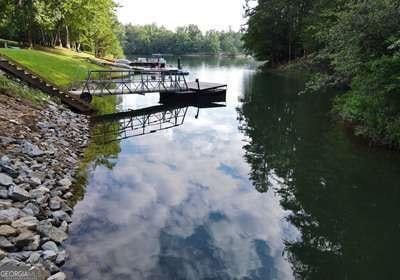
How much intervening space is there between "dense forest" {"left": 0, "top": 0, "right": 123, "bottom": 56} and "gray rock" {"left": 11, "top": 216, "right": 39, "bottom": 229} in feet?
143

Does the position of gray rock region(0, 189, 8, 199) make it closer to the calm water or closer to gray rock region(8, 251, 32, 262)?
the calm water

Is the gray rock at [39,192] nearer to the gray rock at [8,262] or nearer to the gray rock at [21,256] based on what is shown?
the gray rock at [21,256]

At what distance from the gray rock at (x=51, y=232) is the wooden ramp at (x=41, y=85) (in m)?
15.1

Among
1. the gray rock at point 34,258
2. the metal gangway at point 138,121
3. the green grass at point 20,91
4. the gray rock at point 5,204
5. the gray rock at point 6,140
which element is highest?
the green grass at point 20,91

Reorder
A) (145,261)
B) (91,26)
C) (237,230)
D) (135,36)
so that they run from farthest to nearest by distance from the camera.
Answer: (135,36)
(91,26)
(237,230)
(145,261)

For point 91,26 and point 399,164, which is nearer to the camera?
point 399,164

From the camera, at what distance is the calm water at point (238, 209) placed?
338 inches

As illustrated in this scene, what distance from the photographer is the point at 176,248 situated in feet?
30.3

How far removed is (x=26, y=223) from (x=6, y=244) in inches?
38.0

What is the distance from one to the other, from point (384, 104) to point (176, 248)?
11467 millimetres

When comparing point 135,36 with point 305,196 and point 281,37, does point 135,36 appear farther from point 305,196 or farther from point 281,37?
point 305,196

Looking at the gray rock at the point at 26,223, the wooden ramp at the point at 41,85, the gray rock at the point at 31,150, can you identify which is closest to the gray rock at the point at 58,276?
the gray rock at the point at 26,223

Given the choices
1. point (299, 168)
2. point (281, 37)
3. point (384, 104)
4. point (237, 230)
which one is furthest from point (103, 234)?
point (281, 37)

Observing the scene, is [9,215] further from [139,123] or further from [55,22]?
[55,22]
